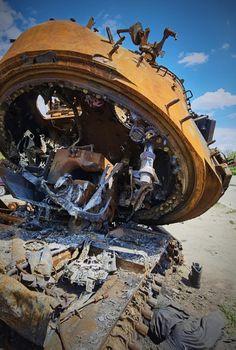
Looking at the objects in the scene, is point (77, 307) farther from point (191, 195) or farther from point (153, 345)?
point (191, 195)

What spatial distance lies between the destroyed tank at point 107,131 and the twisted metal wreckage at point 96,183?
16 millimetres

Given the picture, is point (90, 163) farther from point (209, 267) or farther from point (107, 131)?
point (209, 267)

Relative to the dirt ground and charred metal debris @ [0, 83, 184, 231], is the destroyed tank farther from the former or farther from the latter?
the dirt ground

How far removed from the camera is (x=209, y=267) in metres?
4.99

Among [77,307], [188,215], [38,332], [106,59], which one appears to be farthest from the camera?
[188,215]

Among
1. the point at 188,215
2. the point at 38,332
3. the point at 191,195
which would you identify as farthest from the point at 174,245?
the point at 38,332

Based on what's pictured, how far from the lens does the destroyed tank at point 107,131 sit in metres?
2.95

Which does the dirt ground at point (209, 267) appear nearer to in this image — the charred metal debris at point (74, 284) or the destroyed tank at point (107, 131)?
the charred metal debris at point (74, 284)

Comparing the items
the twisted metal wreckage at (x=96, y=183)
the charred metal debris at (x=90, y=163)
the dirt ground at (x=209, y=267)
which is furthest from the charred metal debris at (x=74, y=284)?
the dirt ground at (x=209, y=267)

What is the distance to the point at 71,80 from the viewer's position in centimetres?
309

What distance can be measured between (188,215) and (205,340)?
1826 mm

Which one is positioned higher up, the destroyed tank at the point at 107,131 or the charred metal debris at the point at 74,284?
the destroyed tank at the point at 107,131

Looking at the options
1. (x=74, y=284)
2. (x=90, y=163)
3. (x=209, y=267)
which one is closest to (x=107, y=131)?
(x=90, y=163)

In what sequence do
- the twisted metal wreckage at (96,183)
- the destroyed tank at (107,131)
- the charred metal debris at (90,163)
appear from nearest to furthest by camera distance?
the twisted metal wreckage at (96,183)
the destroyed tank at (107,131)
the charred metal debris at (90,163)
